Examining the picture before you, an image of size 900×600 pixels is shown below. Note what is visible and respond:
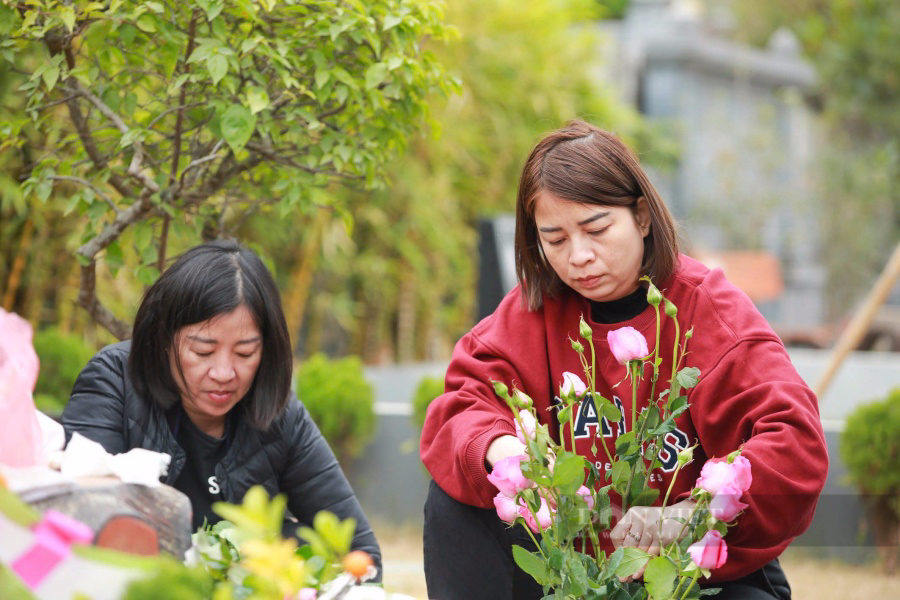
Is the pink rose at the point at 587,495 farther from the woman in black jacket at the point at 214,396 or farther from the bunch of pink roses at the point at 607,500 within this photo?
the woman in black jacket at the point at 214,396

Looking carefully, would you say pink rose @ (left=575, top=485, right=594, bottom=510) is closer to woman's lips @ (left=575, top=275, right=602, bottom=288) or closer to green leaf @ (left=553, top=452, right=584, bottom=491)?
green leaf @ (left=553, top=452, right=584, bottom=491)

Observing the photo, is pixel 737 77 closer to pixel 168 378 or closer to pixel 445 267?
pixel 445 267

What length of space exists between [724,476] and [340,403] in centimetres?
304

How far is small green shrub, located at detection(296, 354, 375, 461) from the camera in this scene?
414cm

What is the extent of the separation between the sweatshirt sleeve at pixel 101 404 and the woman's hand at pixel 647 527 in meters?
0.99

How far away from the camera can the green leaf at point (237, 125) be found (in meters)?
1.89

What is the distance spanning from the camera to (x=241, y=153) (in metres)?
2.13

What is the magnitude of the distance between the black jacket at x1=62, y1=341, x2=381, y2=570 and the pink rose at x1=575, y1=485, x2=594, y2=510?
78cm

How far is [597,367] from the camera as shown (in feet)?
6.41

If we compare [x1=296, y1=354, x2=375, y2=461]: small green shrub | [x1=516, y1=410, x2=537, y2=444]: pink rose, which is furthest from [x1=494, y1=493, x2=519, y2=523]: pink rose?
[x1=296, y1=354, x2=375, y2=461]: small green shrub

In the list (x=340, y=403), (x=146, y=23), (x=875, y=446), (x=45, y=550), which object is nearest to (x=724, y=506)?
(x=45, y=550)

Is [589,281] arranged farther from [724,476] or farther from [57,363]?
[57,363]

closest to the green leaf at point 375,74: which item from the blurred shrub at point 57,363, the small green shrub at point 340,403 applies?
the small green shrub at point 340,403

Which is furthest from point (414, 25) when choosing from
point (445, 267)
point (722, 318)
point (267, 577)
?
point (445, 267)
